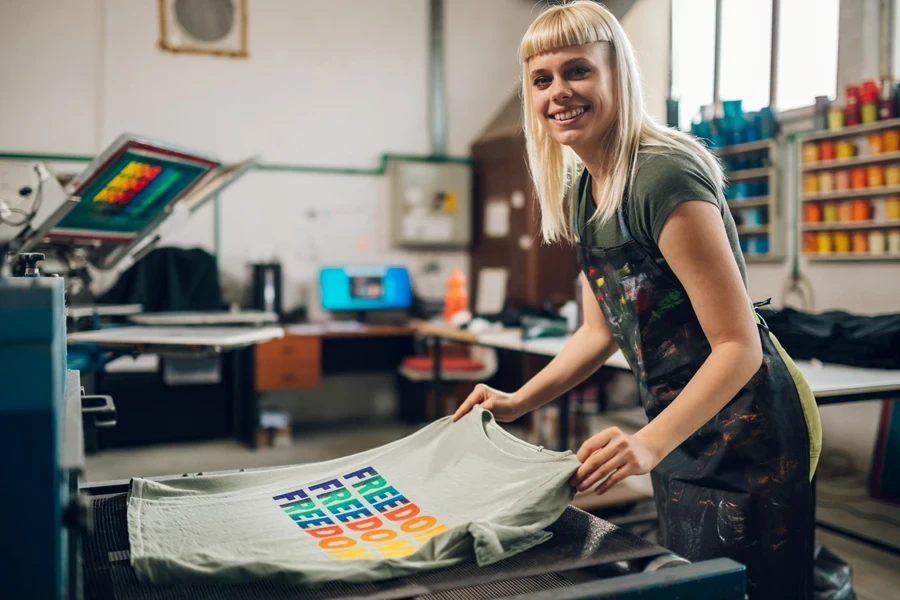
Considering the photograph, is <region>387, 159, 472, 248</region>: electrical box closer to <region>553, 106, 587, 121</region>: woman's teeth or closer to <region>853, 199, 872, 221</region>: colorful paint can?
<region>853, 199, 872, 221</region>: colorful paint can

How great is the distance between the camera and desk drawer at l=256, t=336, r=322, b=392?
4938mm

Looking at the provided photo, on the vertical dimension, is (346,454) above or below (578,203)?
below

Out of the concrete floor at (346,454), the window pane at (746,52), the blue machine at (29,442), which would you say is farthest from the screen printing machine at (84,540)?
the window pane at (746,52)

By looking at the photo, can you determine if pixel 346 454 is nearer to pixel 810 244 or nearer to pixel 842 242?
pixel 810 244

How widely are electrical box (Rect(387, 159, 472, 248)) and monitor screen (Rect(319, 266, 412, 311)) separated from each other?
317 mm

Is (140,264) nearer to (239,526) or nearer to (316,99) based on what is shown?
(316,99)

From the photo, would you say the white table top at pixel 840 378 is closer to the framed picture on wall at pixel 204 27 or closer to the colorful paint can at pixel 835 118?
the colorful paint can at pixel 835 118

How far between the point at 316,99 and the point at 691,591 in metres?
5.38

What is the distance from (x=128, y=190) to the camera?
285cm

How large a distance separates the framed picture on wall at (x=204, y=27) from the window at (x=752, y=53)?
3.16m

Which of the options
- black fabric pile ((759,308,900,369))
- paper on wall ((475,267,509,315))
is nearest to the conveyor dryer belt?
black fabric pile ((759,308,900,369))

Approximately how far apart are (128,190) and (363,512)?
222 cm

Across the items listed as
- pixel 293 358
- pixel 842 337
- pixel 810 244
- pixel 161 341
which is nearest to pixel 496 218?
pixel 293 358

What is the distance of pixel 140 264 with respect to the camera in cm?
473
